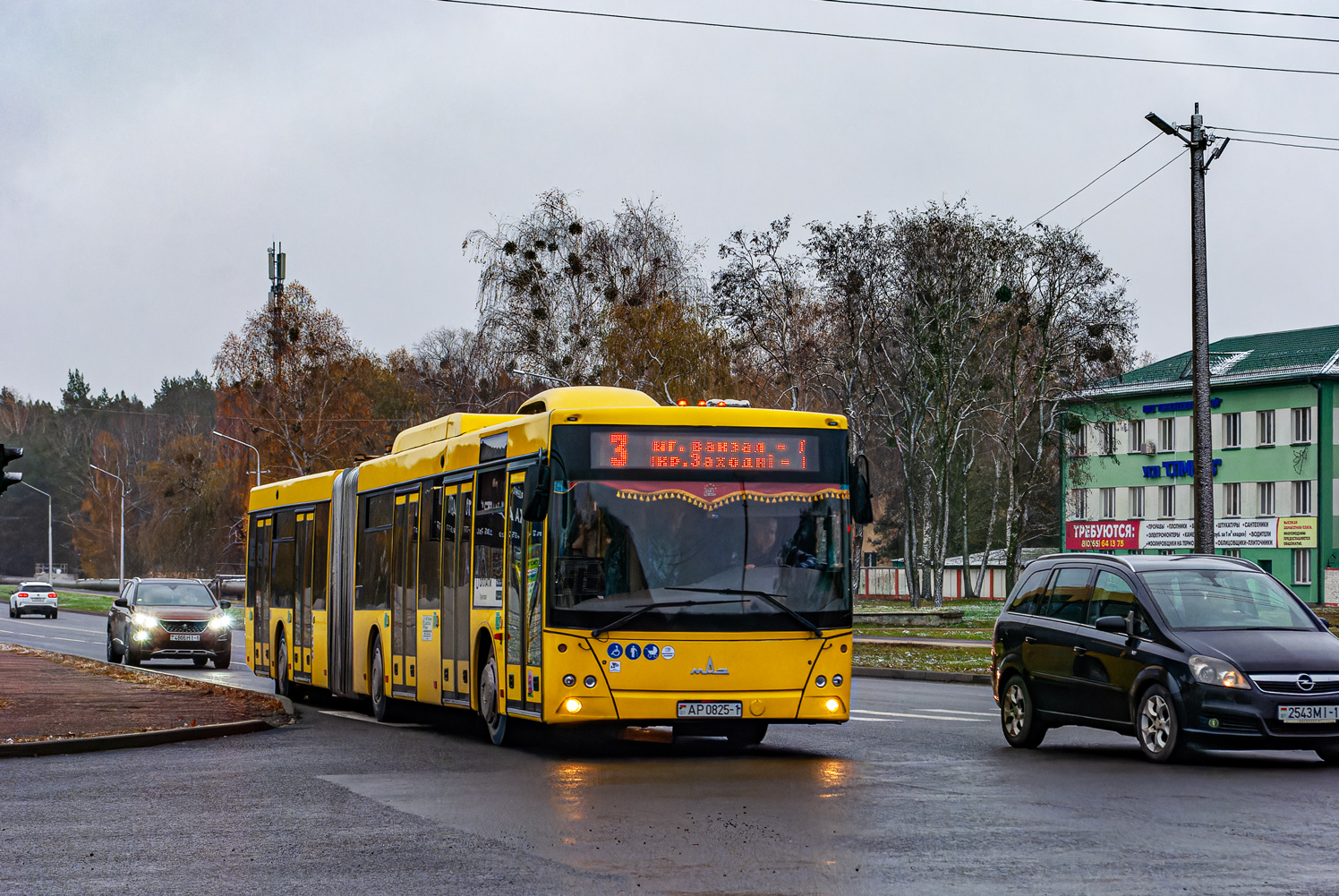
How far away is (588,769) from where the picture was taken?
46.5 ft

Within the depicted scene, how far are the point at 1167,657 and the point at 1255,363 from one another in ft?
227

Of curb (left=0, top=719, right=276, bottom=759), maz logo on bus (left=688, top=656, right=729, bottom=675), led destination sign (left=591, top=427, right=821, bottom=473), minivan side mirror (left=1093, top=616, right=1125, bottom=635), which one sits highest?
led destination sign (left=591, top=427, right=821, bottom=473)

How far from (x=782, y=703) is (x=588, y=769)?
1.85m

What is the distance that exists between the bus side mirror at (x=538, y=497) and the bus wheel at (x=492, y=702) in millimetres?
1890

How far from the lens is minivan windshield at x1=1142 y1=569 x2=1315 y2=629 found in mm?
14430

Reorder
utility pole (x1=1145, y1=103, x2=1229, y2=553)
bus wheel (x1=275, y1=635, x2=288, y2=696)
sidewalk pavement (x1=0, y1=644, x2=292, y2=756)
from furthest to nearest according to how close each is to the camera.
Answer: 1. bus wheel (x1=275, y1=635, x2=288, y2=696)
2. utility pole (x1=1145, y1=103, x2=1229, y2=553)
3. sidewalk pavement (x1=0, y1=644, x2=292, y2=756)

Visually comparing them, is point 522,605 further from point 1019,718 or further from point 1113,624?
point 1113,624

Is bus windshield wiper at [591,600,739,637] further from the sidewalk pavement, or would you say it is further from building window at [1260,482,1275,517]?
building window at [1260,482,1275,517]

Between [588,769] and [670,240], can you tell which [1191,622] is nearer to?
[588,769]

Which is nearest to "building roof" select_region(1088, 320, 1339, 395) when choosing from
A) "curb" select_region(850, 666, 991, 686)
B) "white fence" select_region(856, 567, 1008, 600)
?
"white fence" select_region(856, 567, 1008, 600)

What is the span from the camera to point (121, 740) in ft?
53.2

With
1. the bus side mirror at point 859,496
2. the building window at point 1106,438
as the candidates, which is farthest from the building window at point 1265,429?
the bus side mirror at point 859,496

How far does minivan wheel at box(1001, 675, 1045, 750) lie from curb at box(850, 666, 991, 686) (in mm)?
10641

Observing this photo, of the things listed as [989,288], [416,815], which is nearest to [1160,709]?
[416,815]
